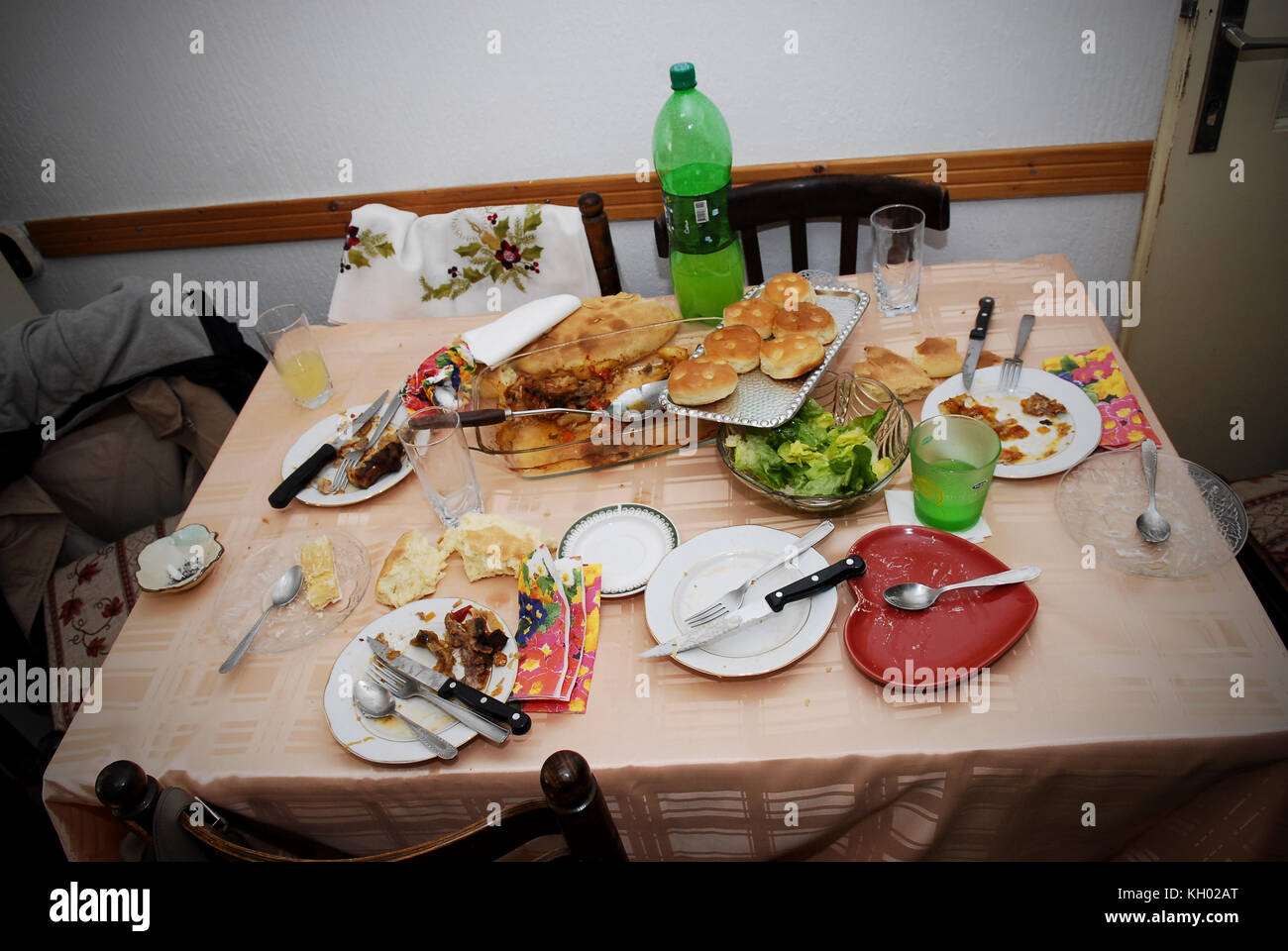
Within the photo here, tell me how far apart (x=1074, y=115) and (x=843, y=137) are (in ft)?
1.77

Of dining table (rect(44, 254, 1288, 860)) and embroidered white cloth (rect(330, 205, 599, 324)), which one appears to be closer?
dining table (rect(44, 254, 1288, 860))

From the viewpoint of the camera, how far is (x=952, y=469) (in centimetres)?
113

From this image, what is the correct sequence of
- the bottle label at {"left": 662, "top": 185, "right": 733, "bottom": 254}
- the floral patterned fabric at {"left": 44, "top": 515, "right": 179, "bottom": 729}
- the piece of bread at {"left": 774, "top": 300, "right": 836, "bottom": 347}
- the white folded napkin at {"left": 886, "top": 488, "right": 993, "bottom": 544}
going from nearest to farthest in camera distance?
the white folded napkin at {"left": 886, "top": 488, "right": 993, "bottom": 544}
the piece of bread at {"left": 774, "top": 300, "right": 836, "bottom": 347}
the bottle label at {"left": 662, "top": 185, "right": 733, "bottom": 254}
the floral patterned fabric at {"left": 44, "top": 515, "right": 179, "bottom": 729}

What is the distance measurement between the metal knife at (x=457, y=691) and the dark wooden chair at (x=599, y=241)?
1.06 m

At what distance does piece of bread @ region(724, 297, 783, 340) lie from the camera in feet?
4.51

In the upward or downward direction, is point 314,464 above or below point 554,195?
below

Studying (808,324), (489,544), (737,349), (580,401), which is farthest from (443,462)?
(808,324)

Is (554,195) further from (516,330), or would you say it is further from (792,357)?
(792,357)

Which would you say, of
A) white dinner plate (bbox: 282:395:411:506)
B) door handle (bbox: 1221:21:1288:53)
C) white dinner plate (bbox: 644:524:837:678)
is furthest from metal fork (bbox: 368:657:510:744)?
door handle (bbox: 1221:21:1288:53)

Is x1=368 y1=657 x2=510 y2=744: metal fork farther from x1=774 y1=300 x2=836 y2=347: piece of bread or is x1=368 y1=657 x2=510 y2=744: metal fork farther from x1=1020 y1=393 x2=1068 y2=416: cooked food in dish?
x1=1020 y1=393 x2=1068 y2=416: cooked food in dish

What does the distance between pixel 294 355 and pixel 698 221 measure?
0.82 meters
